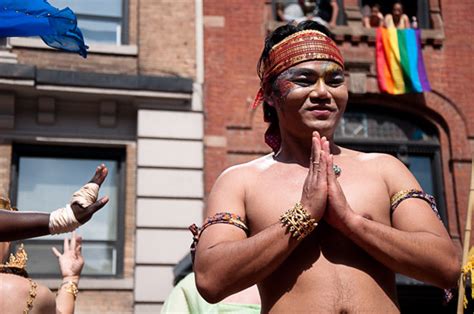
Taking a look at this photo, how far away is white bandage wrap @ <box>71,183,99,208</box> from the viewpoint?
3160mm

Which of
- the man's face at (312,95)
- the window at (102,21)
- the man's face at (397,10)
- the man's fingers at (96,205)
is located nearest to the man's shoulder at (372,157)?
the man's face at (312,95)

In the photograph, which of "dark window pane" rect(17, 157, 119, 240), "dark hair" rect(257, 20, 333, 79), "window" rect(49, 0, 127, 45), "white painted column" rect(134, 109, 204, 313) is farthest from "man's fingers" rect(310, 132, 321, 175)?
"window" rect(49, 0, 127, 45)

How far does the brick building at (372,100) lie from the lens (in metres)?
12.1

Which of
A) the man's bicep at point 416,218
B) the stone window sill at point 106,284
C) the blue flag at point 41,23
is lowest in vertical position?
the stone window sill at point 106,284

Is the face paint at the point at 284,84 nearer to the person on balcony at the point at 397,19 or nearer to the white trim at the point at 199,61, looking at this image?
the white trim at the point at 199,61

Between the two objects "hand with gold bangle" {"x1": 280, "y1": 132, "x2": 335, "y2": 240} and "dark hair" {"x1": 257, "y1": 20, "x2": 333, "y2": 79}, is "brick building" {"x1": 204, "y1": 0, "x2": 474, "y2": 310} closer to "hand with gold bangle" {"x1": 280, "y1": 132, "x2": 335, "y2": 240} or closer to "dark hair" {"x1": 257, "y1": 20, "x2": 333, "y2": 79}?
"dark hair" {"x1": 257, "y1": 20, "x2": 333, "y2": 79}

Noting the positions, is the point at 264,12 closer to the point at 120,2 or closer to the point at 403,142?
the point at 120,2

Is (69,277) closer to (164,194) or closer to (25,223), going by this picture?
(25,223)

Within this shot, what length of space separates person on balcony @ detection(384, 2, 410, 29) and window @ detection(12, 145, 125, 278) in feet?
17.1

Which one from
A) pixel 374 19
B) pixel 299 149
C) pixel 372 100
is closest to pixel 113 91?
pixel 372 100

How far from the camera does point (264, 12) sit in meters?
12.9

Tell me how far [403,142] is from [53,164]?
5.84m

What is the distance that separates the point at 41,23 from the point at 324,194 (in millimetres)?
2780

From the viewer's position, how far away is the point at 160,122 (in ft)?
38.6
